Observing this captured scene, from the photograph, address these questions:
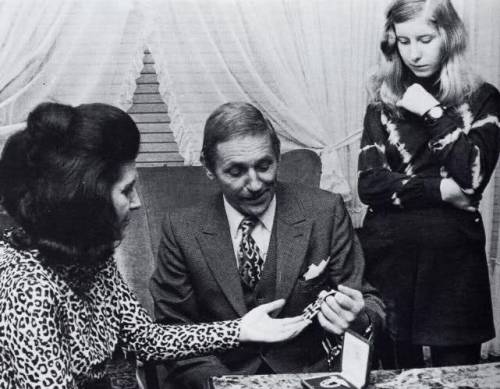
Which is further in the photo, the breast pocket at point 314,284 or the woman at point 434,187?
the woman at point 434,187

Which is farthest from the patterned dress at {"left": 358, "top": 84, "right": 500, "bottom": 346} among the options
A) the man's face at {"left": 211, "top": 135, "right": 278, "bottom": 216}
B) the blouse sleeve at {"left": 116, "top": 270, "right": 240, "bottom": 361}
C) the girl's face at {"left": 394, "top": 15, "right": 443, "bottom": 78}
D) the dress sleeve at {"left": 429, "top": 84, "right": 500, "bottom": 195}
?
the blouse sleeve at {"left": 116, "top": 270, "right": 240, "bottom": 361}

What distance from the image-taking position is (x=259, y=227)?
7.54 feet

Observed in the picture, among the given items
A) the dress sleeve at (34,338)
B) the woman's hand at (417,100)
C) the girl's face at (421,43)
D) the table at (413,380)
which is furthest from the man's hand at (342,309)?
the girl's face at (421,43)

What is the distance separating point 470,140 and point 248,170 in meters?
0.82

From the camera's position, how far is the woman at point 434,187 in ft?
8.20

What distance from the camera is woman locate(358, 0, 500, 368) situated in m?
2.50

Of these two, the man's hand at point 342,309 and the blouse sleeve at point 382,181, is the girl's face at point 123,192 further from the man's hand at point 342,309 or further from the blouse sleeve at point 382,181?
the blouse sleeve at point 382,181

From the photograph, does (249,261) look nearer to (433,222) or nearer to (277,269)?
(277,269)

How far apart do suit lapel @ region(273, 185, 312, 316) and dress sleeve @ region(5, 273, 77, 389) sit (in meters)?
0.76

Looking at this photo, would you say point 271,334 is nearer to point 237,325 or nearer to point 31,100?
point 237,325

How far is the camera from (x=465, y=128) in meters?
2.52

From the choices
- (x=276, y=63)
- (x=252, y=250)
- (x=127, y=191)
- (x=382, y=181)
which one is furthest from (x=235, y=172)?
(x=276, y=63)

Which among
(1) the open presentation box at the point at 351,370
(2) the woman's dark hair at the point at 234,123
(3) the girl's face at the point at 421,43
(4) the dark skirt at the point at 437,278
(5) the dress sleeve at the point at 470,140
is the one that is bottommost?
(4) the dark skirt at the point at 437,278

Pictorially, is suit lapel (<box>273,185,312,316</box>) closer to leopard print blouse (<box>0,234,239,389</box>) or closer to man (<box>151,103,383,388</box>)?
man (<box>151,103,383,388</box>)
